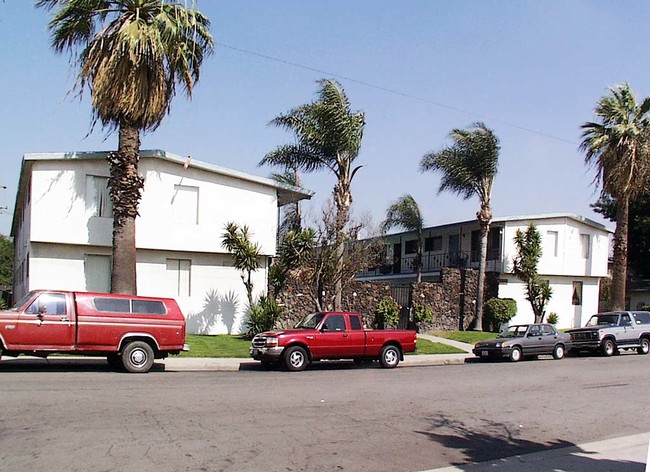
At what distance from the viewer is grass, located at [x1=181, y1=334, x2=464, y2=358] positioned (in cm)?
2123

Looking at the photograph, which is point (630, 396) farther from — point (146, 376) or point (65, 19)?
point (65, 19)

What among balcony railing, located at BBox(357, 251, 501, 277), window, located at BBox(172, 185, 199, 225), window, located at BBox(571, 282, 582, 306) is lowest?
window, located at BBox(571, 282, 582, 306)

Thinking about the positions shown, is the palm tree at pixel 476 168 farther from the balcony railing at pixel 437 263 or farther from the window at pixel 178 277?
the window at pixel 178 277

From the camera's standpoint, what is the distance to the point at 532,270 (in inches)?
1325

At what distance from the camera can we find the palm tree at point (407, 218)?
40094 millimetres

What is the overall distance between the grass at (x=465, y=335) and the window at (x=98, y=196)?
1511 cm

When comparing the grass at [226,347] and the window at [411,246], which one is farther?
the window at [411,246]

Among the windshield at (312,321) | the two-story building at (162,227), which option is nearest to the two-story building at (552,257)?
the two-story building at (162,227)

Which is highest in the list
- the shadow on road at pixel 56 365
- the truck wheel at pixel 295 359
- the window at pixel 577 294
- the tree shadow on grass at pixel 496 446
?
the window at pixel 577 294

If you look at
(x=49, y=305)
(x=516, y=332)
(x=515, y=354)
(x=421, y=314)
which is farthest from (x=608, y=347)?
(x=49, y=305)

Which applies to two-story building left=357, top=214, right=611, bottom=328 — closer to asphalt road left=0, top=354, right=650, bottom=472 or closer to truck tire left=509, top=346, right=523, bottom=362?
truck tire left=509, top=346, right=523, bottom=362

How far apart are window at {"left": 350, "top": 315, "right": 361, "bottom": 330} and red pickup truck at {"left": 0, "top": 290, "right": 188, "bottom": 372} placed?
5034 mm

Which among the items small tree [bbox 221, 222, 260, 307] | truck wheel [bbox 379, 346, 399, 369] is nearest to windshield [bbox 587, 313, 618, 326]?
truck wheel [bbox 379, 346, 399, 369]

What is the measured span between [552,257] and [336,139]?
15.8 m
